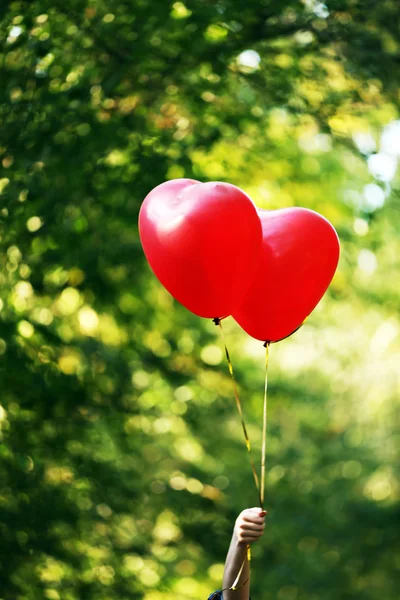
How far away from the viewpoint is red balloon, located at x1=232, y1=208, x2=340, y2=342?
2662mm

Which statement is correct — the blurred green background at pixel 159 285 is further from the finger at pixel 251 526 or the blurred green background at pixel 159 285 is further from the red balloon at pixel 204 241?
the finger at pixel 251 526

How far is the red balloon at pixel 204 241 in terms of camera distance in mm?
2471

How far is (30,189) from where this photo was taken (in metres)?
4.75

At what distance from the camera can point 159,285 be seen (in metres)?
6.43

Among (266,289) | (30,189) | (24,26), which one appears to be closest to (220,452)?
(30,189)

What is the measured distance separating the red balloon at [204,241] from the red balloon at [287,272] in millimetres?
79

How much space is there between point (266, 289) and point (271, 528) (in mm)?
5131

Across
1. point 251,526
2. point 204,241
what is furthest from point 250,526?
point 204,241

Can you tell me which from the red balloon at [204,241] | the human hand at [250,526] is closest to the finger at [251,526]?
the human hand at [250,526]

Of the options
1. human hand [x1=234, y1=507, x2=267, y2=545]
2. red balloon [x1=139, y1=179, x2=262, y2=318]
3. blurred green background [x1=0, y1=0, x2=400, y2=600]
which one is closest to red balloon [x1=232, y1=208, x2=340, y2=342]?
red balloon [x1=139, y1=179, x2=262, y2=318]

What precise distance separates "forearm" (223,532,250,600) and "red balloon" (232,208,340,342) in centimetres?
66

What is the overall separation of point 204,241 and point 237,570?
852mm

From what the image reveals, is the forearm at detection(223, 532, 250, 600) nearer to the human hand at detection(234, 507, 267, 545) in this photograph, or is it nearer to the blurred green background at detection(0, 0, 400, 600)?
the human hand at detection(234, 507, 267, 545)

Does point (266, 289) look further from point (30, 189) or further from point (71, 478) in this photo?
point (71, 478)
